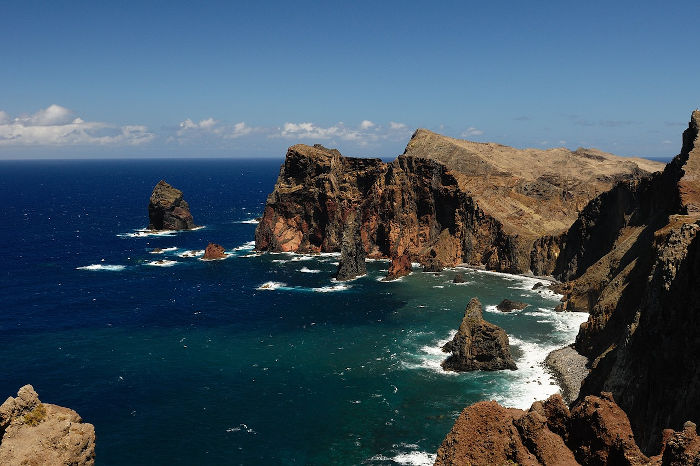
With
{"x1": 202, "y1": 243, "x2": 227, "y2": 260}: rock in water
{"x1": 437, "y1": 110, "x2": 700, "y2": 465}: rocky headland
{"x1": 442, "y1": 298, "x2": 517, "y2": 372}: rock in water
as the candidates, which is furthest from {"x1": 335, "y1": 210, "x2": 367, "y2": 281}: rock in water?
{"x1": 442, "y1": 298, "x2": 517, "y2": 372}: rock in water

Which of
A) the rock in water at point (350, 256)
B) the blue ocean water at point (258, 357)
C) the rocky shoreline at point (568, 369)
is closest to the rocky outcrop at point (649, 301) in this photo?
the rocky shoreline at point (568, 369)

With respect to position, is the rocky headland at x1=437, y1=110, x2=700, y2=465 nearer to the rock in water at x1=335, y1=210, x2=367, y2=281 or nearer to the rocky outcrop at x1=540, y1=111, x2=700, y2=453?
the rocky outcrop at x1=540, y1=111, x2=700, y2=453

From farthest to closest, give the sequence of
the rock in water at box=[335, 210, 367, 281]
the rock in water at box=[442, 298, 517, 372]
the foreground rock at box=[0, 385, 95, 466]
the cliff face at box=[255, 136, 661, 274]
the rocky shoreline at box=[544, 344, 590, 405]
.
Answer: the cliff face at box=[255, 136, 661, 274], the rock in water at box=[335, 210, 367, 281], the rock in water at box=[442, 298, 517, 372], the rocky shoreline at box=[544, 344, 590, 405], the foreground rock at box=[0, 385, 95, 466]

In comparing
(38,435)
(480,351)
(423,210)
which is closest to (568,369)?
(480,351)

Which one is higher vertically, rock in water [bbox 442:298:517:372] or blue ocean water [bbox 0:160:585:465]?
rock in water [bbox 442:298:517:372]

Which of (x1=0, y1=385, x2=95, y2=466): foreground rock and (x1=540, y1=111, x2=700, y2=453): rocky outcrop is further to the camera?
(x1=540, y1=111, x2=700, y2=453): rocky outcrop

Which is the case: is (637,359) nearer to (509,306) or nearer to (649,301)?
(649,301)
